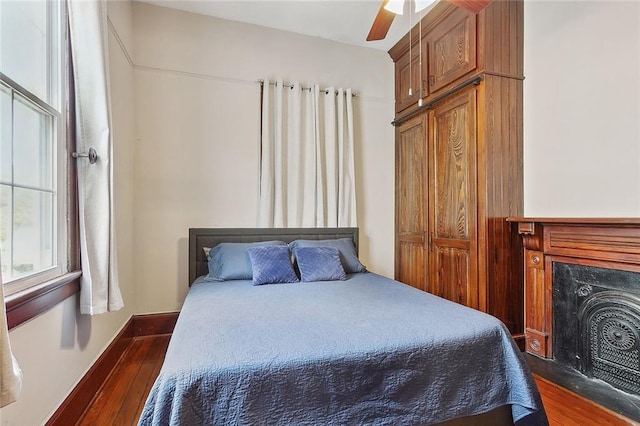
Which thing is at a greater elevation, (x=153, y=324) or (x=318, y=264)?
(x=318, y=264)

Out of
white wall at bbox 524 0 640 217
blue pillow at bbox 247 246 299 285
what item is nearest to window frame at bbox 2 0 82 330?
blue pillow at bbox 247 246 299 285

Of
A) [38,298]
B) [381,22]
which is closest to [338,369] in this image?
[38,298]

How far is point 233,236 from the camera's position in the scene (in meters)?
3.12

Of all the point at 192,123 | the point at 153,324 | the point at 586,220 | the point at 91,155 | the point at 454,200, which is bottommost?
the point at 153,324

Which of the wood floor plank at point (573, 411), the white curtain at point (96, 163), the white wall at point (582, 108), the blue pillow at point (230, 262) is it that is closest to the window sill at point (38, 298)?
the white curtain at point (96, 163)

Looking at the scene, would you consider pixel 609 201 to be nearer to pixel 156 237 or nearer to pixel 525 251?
pixel 525 251

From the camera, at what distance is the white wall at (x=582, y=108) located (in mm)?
2029

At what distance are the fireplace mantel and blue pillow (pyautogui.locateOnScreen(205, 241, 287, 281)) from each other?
2.23 m

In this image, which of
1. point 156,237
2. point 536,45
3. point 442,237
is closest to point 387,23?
point 536,45

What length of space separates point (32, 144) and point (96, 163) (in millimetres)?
313

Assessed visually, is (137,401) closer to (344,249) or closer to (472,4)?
(344,249)

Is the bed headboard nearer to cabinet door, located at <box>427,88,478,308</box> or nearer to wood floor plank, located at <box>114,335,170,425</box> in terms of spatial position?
wood floor plank, located at <box>114,335,170,425</box>

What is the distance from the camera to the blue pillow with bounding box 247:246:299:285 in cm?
255

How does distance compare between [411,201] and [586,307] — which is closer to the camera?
[586,307]
